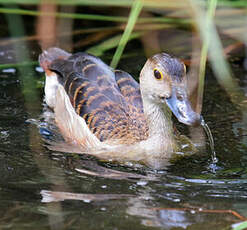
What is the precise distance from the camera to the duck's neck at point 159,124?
6270mm

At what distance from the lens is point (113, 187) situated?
210 inches

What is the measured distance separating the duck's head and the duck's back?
1.66 feet

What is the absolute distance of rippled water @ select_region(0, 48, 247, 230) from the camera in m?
4.74

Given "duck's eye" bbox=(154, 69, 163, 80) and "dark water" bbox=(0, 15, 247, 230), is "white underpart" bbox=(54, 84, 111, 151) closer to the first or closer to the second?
"dark water" bbox=(0, 15, 247, 230)

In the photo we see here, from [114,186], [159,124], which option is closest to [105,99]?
[159,124]

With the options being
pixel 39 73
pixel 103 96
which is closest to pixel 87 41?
pixel 39 73

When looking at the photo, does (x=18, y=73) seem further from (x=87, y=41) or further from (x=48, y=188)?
(x=48, y=188)

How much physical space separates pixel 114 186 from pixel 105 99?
61.9 inches

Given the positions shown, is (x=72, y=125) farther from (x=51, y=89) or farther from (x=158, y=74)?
(x=158, y=74)

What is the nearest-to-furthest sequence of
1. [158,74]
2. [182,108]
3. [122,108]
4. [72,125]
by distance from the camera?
[182,108], [158,74], [122,108], [72,125]

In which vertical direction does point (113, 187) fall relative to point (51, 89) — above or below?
below

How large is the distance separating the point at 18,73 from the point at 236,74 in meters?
2.96

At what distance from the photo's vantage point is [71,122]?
696 centimetres

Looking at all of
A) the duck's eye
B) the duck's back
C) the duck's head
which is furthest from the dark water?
the duck's eye
